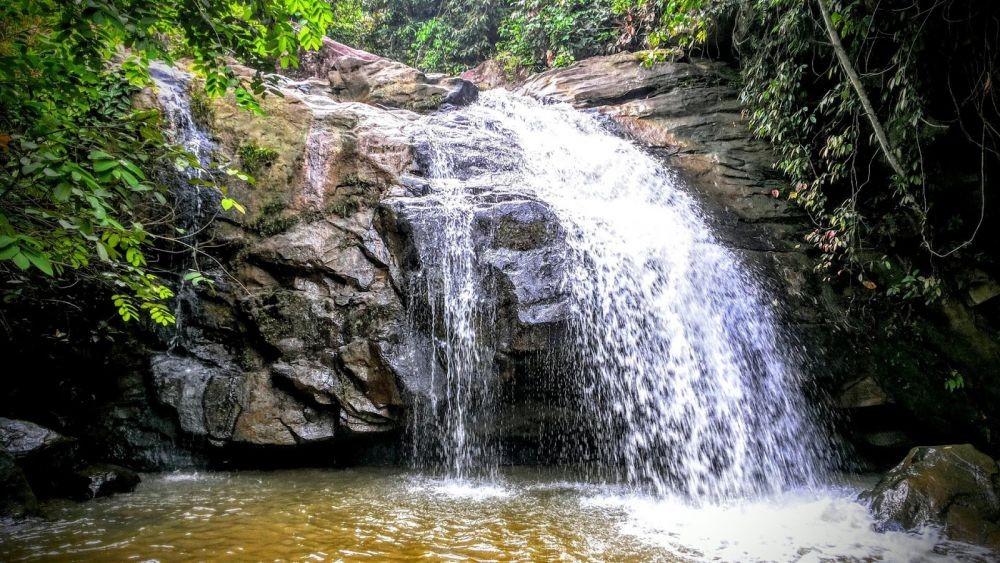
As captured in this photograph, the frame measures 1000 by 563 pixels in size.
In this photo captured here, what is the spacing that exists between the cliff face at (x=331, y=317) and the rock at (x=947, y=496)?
6.89ft

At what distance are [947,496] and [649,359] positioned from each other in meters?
2.91

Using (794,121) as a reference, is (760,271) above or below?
below

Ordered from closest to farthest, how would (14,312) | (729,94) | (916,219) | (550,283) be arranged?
(14,312) → (550,283) → (916,219) → (729,94)

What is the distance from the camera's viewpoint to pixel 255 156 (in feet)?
24.1

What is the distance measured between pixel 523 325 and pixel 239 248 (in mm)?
4121

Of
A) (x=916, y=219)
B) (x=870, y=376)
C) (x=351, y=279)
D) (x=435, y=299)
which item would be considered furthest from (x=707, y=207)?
(x=351, y=279)

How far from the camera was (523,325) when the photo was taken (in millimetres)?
5875

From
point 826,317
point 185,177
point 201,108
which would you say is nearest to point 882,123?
point 826,317

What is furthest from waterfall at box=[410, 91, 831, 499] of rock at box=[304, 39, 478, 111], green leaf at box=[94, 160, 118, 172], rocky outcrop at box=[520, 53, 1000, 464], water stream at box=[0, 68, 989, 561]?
rock at box=[304, 39, 478, 111]

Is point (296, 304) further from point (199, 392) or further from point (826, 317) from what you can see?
point (826, 317)

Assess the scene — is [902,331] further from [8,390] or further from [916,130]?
[8,390]

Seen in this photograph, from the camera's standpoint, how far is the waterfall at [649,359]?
576cm

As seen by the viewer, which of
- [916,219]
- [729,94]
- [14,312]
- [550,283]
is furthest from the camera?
[729,94]

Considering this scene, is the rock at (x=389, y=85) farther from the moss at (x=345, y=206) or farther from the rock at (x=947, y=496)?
the rock at (x=947, y=496)
